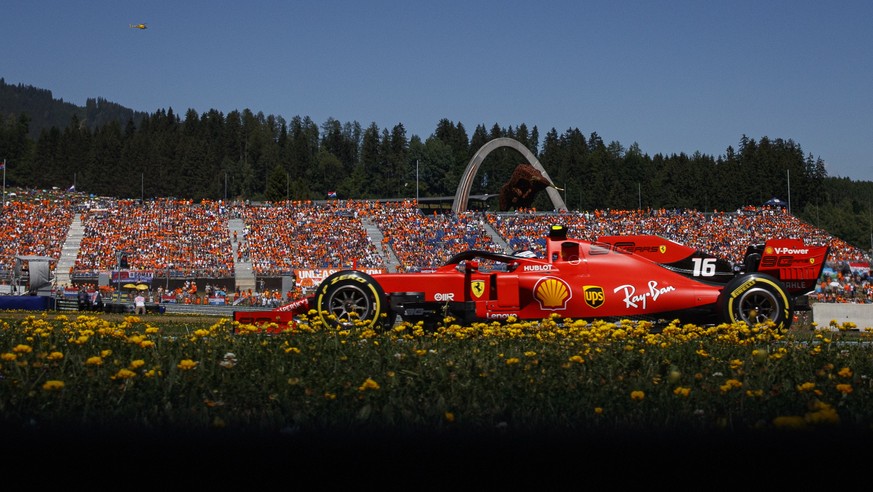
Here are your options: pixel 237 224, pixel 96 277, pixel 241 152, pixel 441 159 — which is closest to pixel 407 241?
pixel 237 224

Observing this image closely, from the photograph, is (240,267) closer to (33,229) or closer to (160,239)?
(160,239)

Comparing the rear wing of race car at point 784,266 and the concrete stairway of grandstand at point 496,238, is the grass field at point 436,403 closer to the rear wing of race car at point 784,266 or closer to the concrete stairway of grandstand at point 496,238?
the rear wing of race car at point 784,266

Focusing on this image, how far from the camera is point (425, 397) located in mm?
6117

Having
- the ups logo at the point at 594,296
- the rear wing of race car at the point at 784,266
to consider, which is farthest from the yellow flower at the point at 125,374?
the rear wing of race car at the point at 784,266

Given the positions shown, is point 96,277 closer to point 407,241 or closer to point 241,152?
point 407,241

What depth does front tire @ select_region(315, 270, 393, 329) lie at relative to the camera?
500 inches

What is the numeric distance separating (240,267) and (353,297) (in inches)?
1600

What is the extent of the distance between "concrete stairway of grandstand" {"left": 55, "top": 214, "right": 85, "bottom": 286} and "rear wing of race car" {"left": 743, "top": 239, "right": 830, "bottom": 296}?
4282 centimetres

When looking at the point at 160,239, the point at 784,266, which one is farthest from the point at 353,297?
the point at 160,239

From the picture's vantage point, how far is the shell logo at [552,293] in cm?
1366

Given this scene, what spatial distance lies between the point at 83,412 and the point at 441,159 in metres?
149

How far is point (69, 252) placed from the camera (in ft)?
179

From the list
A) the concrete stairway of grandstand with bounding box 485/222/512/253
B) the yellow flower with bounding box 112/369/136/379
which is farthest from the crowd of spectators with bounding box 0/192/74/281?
the yellow flower with bounding box 112/369/136/379

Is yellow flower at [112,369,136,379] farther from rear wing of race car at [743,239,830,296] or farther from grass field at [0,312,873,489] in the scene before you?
rear wing of race car at [743,239,830,296]
